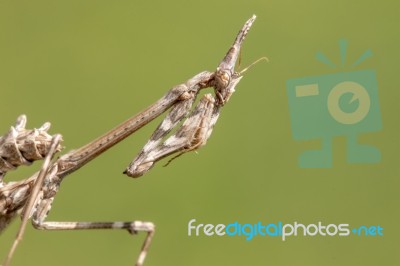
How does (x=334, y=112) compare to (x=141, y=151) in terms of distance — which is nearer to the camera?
→ (x=141, y=151)

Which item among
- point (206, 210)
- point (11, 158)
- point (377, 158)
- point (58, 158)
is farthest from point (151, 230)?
point (377, 158)

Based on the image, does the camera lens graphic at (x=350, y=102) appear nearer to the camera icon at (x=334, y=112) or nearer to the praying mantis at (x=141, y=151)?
the camera icon at (x=334, y=112)

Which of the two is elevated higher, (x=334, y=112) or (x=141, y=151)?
(x=334, y=112)

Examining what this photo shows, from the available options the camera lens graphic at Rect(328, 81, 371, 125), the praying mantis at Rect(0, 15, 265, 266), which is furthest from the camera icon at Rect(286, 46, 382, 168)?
the praying mantis at Rect(0, 15, 265, 266)

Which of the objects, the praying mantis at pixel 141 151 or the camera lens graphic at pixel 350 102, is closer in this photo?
the praying mantis at pixel 141 151

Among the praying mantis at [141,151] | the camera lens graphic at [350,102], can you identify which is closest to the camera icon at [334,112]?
the camera lens graphic at [350,102]

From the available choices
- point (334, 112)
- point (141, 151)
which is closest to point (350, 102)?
point (334, 112)

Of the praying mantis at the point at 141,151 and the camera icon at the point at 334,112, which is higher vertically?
the camera icon at the point at 334,112

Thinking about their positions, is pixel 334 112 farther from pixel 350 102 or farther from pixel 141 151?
pixel 141 151

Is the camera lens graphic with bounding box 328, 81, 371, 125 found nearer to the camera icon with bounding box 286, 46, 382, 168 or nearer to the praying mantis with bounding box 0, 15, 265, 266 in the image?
the camera icon with bounding box 286, 46, 382, 168
